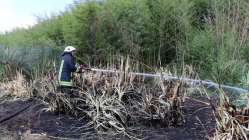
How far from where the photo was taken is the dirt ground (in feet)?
37.2

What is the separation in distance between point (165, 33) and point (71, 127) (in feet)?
26.2

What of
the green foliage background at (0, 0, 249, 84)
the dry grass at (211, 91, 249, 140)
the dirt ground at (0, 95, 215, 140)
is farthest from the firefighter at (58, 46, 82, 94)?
the dry grass at (211, 91, 249, 140)

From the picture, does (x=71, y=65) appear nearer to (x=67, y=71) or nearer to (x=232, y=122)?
(x=67, y=71)

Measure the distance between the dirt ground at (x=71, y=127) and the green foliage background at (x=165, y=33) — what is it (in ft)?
13.1

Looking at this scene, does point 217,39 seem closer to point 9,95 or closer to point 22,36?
point 9,95

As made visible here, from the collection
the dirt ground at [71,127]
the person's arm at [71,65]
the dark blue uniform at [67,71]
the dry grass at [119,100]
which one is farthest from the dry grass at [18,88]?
the person's arm at [71,65]

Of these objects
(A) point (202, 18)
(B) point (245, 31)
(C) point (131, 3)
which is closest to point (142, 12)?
(C) point (131, 3)

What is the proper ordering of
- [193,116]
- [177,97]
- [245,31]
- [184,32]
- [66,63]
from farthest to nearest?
[184,32]
[245,31]
[66,63]
[193,116]
[177,97]

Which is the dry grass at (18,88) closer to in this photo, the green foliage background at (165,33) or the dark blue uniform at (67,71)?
the dark blue uniform at (67,71)

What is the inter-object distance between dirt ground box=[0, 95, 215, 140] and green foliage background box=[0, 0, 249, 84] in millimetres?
4003

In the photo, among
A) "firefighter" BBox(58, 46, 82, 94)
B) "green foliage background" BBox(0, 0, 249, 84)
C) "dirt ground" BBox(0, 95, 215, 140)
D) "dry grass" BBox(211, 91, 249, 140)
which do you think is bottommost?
"dirt ground" BBox(0, 95, 215, 140)

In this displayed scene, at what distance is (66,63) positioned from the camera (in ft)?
48.0

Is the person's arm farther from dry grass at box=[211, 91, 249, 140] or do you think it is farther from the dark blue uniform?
dry grass at box=[211, 91, 249, 140]

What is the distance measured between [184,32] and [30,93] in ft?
19.0
